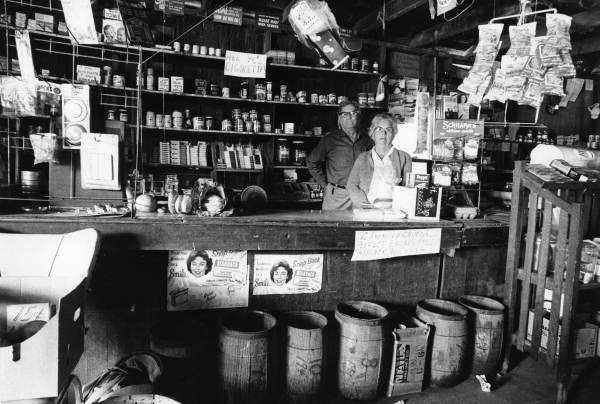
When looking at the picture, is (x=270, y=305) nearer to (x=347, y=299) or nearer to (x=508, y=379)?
(x=347, y=299)

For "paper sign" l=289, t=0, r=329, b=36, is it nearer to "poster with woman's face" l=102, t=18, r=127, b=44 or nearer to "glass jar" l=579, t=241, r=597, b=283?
"poster with woman's face" l=102, t=18, r=127, b=44

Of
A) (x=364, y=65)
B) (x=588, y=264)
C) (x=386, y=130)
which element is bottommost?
(x=588, y=264)

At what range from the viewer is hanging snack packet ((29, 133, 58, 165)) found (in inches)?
103

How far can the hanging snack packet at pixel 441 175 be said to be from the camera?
3.54 metres

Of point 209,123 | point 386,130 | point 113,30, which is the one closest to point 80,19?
point 113,30

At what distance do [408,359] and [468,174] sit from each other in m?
2.10

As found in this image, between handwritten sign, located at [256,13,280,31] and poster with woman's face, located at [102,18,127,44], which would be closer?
poster with woman's face, located at [102,18,127,44]

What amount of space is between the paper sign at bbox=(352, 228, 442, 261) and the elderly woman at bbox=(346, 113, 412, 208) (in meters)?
0.68

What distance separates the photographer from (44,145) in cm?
263

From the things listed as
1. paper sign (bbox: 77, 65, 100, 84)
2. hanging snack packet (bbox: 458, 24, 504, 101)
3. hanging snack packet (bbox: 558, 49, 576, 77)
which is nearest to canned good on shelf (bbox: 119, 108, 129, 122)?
paper sign (bbox: 77, 65, 100, 84)

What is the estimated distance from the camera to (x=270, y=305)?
266 cm

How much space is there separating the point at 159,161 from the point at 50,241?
288 cm

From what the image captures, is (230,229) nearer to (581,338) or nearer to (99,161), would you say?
(99,161)

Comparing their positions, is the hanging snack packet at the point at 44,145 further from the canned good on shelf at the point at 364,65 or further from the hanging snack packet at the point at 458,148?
the canned good on shelf at the point at 364,65
